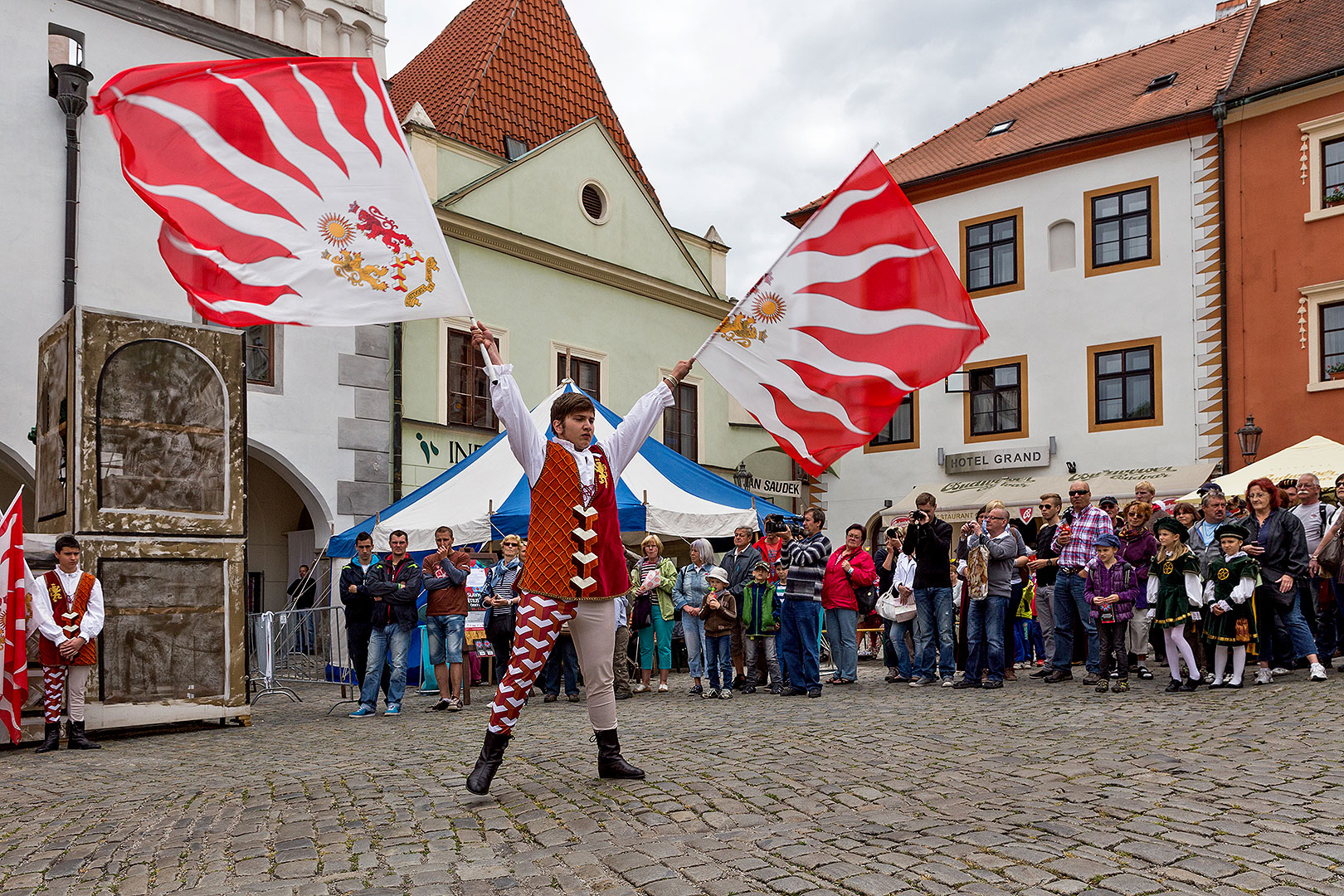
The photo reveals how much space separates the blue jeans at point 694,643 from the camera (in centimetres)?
1304

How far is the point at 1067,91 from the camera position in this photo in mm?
29266

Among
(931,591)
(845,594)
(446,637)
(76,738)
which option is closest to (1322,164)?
(931,591)

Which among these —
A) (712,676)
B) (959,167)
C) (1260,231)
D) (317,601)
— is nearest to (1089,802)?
(712,676)

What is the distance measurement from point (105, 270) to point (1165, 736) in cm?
1483

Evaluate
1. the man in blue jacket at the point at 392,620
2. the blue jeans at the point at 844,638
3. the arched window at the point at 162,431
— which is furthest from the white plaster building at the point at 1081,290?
the arched window at the point at 162,431

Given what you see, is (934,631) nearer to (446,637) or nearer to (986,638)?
(986,638)

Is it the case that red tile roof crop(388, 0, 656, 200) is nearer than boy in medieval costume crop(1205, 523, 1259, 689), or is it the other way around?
boy in medieval costume crop(1205, 523, 1259, 689)

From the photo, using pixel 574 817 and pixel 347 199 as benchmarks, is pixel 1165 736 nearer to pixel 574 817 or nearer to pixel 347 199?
pixel 574 817

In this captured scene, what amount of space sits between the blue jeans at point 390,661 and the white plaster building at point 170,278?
17.7 feet

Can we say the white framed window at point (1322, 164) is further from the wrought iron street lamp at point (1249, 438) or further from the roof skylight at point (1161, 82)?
the wrought iron street lamp at point (1249, 438)

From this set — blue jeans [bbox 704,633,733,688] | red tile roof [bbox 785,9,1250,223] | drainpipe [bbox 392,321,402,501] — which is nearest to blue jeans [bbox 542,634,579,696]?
blue jeans [bbox 704,633,733,688]

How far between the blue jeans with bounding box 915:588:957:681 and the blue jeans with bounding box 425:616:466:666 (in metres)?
4.66

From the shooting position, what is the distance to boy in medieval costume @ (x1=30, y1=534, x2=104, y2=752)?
9742mm

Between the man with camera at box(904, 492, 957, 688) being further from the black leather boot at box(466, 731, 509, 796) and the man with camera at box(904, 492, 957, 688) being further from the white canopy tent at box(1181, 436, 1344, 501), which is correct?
the black leather boot at box(466, 731, 509, 796)
